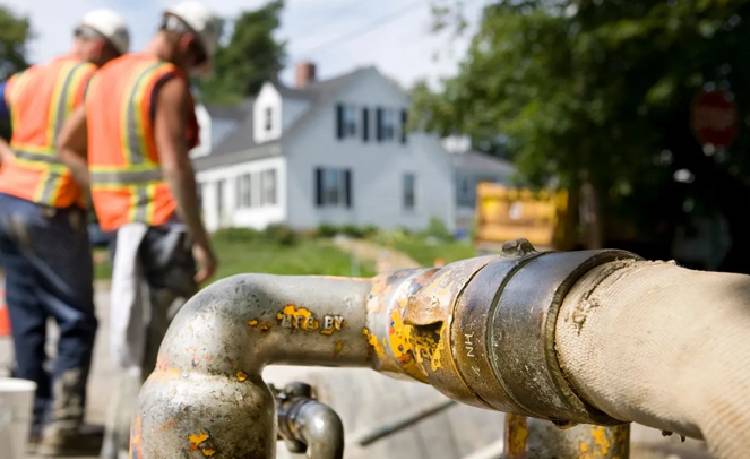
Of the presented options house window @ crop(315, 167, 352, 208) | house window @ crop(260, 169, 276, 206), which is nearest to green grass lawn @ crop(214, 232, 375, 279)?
house window @ crop(315, 167, 352, 208)

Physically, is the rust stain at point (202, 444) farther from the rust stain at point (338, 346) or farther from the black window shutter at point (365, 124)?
the black window shutter at point (365, 124)

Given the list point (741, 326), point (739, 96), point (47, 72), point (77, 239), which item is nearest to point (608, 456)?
point (741, 326)

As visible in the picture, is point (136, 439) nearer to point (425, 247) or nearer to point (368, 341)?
point (368, 341)

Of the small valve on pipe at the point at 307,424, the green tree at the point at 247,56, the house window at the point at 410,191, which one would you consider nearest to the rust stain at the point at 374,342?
the small valve on pipe at the point at 307,424

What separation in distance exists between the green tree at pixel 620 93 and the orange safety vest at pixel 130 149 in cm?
919

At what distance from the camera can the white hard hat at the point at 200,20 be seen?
3.89 metres

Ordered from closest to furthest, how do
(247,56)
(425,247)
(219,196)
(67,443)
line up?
(67,443), (425,247), (219,196), (247,56)

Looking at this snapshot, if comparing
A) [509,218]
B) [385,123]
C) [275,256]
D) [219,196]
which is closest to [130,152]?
[509,218]

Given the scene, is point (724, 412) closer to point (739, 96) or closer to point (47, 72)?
point (47, 72)

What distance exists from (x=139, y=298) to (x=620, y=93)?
11567 millimetres

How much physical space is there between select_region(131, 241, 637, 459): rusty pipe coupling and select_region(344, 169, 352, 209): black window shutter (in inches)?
1503

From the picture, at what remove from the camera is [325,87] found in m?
41.7

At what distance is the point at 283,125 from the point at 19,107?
35721mm

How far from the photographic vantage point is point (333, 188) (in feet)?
131
